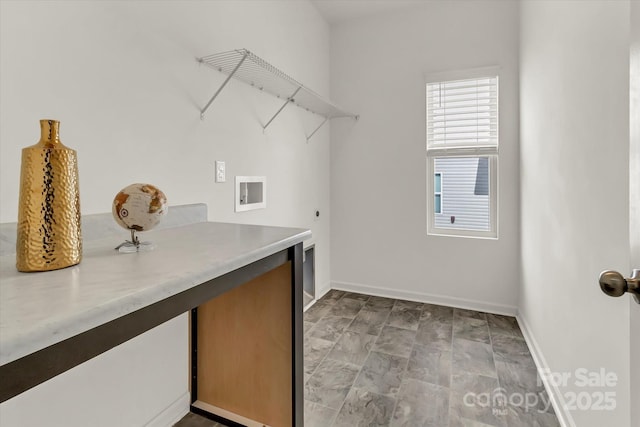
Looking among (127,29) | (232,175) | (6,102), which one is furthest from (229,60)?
(6,102)

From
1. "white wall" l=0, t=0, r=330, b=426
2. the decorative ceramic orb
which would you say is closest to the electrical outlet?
"white wall" l=0, t=0, r=330, b=426

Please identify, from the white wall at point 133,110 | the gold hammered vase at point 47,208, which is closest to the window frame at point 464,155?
the white wall at point 133,110

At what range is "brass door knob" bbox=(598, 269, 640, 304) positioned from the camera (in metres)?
0.58

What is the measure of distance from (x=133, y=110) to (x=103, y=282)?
3.06ft

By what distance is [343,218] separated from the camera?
11.0ft

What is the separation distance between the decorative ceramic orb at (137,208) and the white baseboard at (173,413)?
1040 mm

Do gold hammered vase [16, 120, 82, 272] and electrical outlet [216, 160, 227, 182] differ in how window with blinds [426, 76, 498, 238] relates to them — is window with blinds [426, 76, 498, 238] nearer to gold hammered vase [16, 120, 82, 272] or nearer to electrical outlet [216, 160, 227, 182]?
electrical outlet [216, 160, 227, 182]

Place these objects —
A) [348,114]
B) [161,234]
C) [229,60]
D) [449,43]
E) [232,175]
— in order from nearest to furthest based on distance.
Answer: [161,234], [229,60], [232,175], [449,43], [348,114]

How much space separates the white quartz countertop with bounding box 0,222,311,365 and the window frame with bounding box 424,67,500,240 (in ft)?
7.39

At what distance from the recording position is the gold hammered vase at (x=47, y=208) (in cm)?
68

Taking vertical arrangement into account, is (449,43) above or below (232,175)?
above

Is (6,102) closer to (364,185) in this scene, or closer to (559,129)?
(559,129)

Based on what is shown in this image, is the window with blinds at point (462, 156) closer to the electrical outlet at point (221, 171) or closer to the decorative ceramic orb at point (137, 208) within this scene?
the electrical outlet at point (221, 171)

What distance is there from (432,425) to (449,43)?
2.93 m
